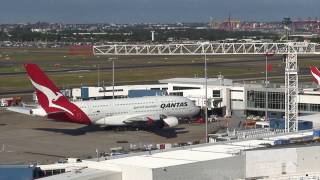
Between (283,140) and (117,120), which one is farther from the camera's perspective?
(117,120)

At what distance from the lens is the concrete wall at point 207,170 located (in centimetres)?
4790

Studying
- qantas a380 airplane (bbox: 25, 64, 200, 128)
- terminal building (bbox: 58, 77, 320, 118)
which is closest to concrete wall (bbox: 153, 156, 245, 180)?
qantas a380 airplane (bbox: 25, 64, 200, 128)

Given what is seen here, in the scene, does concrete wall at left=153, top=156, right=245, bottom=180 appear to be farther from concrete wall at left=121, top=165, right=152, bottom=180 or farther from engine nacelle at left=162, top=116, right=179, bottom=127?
engine nacelle at left=162, top=116, right=179, bottom=127

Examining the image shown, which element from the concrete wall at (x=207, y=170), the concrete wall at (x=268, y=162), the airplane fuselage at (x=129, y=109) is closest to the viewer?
the concrete wall at (x=207, y=170)

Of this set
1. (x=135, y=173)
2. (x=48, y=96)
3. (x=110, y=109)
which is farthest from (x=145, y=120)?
(x=135, y=173)

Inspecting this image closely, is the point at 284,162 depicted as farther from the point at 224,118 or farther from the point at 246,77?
the point at 246,77

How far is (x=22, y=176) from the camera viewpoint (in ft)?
169

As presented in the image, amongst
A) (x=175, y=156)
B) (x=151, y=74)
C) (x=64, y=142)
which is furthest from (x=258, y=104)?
(x=151, y=74)

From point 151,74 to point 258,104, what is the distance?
228ft

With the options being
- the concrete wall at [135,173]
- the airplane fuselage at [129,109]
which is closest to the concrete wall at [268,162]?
the concrete wall at [135,173]

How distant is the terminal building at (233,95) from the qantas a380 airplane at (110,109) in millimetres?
10532

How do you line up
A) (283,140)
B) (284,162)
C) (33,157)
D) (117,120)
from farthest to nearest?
(117,120) → (33,157) → (283,140) → (284,162)

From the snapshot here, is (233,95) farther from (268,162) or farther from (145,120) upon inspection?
(268,162)

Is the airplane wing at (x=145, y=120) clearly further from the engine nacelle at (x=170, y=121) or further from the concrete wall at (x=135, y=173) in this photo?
the concrete wall at (x=135, y=173)
